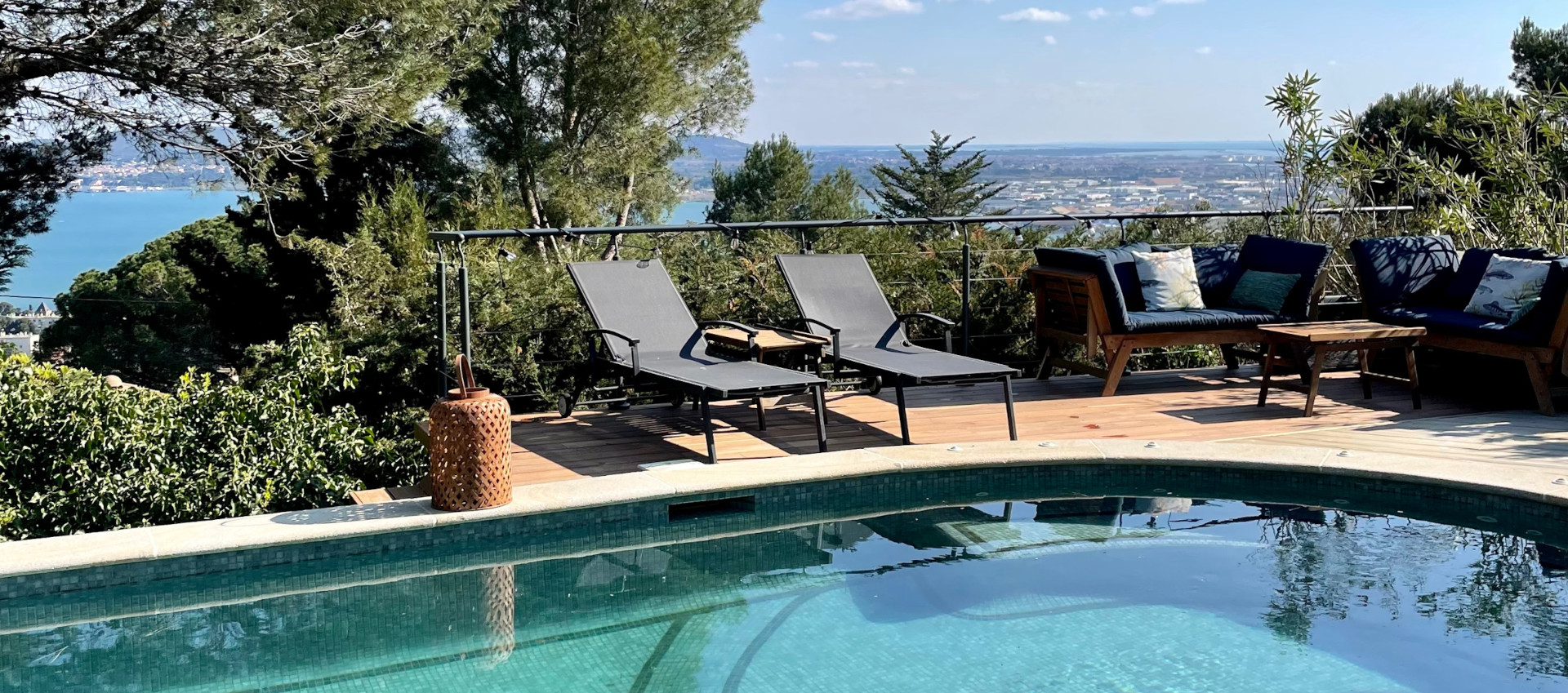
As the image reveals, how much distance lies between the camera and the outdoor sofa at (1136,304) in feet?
21.0

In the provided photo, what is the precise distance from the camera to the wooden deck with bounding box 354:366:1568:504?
5293 millimetres

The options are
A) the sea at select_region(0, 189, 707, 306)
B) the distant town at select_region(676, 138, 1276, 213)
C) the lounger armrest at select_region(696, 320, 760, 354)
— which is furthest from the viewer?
the distant town at select_region(676, 138, 1276, 213)

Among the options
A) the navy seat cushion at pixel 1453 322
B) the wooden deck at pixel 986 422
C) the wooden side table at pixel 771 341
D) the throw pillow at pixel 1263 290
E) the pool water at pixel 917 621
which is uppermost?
the throw pillow at pixel 1263 290

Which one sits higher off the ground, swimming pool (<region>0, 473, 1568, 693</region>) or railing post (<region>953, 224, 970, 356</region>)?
railing post (<region>953, 224, 970, 356</region>)

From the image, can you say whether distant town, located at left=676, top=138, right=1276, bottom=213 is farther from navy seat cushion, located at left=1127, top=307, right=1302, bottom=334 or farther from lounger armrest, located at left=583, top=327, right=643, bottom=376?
lounger armrest, located at left=583, top=327, right=643, bottom=376

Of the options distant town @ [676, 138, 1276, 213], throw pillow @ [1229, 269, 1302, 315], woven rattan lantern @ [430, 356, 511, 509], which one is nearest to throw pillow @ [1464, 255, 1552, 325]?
throw pillow @ [1229, 269, 1302, 315]

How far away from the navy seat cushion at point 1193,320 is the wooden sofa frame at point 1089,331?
0.03m

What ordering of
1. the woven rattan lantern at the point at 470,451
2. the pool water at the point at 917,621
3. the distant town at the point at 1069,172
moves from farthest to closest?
the distant town at the point at 1069,172 < the woven rattan lantern at the point at 470,451 < the pool water at the point at 917,621

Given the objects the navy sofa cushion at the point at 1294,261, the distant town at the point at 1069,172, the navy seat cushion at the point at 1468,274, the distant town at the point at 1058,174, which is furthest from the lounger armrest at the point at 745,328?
the distant town at the point at 1069,172

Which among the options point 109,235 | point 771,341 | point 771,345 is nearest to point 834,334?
point 771,345

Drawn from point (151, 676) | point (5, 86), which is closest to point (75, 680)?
point (151, 676)

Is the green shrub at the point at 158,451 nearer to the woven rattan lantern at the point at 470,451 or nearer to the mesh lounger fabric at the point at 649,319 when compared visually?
the woven rattan lantern at the point at 470,451

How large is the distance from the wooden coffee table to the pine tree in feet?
118

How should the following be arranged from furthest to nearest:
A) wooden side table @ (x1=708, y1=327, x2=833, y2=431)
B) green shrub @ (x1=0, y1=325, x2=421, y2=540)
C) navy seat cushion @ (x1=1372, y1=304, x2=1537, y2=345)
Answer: navy seat cushion @ (x1=1372, y1=304, x2=1537, y2=345)
wooden side table @ (x1=708, y1=327, x2=833, y2=431)
green shrub @ (x1=0, y1=325, x2=421, y2=540)
